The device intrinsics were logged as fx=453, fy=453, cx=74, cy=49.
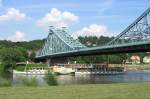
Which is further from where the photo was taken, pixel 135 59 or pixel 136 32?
pixel 135 59

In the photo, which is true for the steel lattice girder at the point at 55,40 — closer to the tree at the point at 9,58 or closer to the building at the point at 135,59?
the tree at the point at 9,58

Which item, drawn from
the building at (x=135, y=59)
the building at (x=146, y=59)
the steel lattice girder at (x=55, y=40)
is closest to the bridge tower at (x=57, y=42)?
the steel lattice girder at (x=55, y=40)

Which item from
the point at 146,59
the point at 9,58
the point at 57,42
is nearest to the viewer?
the point at 9,58

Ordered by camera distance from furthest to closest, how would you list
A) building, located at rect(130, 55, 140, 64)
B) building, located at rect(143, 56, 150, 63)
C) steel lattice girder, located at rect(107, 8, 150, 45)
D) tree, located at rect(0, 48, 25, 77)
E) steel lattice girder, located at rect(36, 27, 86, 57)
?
1. building, located at rect(143, 56, 150, 63)
2. building, located at rect(130, 55, 140, 64)
3. steel lattice girder, located at rect(36, 27, 86, 57)
4. tree, located at rect(0, 48, 25, 77)
5. steel lattice girder, located at rect(107, 8, 150, 45)

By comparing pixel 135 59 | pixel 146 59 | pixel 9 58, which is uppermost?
pixel 146 59

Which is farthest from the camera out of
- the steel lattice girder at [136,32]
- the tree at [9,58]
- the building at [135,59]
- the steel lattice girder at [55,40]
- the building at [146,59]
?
the building at [146,59]

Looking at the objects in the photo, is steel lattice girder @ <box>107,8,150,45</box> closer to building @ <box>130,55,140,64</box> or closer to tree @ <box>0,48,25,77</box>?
tree @ <box>0,48,25,77</box>

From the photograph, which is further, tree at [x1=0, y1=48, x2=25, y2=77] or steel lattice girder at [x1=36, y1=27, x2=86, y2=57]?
steel lattice girder at [x1=36, y1=27, x2=86, y2=57]

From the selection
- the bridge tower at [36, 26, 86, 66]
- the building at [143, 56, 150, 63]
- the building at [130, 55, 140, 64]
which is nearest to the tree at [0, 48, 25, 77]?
the bridge tower at [36, 26, 86, 66]

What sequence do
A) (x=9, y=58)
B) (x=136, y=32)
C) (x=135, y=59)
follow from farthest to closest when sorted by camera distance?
(x=135, y=59) → (x=9, y=58) → (x=136, y=32)

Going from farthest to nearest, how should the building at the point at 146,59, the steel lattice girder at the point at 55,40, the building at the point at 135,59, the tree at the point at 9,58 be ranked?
the building at the point at 146,59 → the building at the point at 135,59 → the steel lattice girder at the point at 55,40 → the tree at the point at 9,58

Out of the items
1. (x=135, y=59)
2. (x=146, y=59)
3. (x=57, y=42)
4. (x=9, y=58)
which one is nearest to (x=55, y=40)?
(x=57, y=42)

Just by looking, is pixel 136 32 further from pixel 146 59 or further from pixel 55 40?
pixel 146 59

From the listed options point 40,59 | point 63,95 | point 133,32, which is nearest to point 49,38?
point 40,59
